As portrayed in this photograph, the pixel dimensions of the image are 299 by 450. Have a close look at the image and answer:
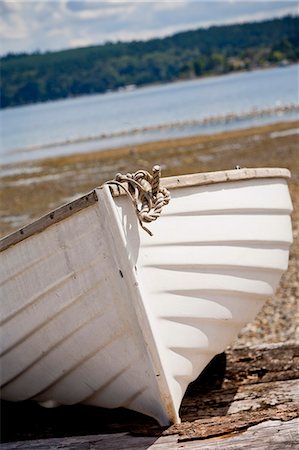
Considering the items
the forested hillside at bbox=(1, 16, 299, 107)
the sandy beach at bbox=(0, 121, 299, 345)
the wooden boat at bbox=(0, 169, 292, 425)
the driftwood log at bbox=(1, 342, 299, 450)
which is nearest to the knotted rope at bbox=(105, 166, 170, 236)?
the wooden boat at bbox=(0, 169, 292, 425)

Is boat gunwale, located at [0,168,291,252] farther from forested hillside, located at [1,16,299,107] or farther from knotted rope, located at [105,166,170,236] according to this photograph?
forested hillside, located at [1,16,299,107]

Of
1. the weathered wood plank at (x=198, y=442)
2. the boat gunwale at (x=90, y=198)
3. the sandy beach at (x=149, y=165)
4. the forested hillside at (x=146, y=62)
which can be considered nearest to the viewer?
the weathered wood plank at (x=198, y=442)

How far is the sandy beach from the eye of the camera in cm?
1947

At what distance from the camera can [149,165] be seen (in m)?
26.5

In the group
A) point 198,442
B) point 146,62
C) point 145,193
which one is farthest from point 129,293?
point 146,62

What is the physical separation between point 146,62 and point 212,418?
6804 inches

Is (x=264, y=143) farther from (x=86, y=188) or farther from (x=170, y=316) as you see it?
(x=170, y=316)

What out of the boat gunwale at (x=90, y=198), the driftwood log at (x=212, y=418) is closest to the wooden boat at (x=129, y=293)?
the boat gunwale at (x=90, y=198)

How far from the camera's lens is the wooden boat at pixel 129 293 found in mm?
3924

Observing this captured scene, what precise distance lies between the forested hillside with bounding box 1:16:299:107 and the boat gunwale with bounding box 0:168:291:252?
6012 inches

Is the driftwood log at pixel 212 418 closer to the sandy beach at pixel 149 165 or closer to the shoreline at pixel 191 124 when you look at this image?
the sandy beach at pixel 149 165

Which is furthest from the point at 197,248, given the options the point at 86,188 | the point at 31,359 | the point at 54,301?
the point at 86,188

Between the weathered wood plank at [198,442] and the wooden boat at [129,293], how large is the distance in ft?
0.77

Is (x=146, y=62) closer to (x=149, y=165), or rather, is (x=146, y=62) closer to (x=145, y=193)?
(x=149, y=165)
